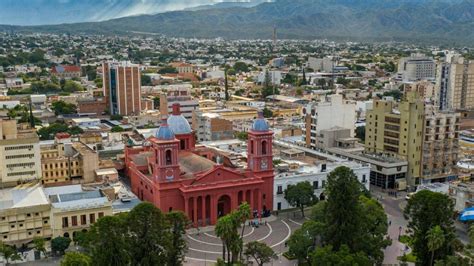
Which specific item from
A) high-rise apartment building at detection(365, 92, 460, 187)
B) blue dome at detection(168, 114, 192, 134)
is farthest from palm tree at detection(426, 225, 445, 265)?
high-rise apartment building at detection(365, 92, 460, 187)

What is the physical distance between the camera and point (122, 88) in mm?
139250

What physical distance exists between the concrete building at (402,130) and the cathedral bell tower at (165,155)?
35.7 metres

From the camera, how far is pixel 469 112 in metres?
130

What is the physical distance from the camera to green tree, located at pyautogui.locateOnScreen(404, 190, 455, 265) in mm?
49906

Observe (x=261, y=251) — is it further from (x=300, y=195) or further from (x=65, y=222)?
(x=65, y=222)

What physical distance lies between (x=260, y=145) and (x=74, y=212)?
2247cm

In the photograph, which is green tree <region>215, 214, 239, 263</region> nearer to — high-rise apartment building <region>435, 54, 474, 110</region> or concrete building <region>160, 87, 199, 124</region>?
concrete building <region>160, 87, 199, 124</region>

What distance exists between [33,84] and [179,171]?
123 metres

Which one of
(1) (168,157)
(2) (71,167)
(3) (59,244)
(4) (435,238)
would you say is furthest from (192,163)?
(4) (435,238)

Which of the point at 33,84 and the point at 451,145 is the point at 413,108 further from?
the point at 33,84

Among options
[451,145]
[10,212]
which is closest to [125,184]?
[10,212]

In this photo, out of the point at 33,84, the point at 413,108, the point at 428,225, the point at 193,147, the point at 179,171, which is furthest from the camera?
the point at 33,84

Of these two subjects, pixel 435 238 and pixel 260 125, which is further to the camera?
pixel 260 125

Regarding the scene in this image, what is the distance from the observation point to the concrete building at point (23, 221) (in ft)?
196
